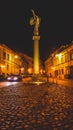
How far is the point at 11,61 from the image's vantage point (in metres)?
79.2

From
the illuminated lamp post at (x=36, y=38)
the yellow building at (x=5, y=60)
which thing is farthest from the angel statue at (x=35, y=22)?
the yellow building at (x=5, y=60)

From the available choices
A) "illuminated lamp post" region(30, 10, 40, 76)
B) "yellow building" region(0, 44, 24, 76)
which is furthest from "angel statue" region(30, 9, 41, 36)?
"yellow building" region(0, 44, 24, 76)

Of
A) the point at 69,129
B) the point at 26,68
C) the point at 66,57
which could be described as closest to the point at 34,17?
the point at 66,57

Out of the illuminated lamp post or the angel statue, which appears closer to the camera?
the illuminated lamp post

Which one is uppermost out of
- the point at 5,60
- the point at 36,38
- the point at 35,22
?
Answer: the point at 35,22

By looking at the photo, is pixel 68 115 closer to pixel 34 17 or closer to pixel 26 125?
pixel 26 125

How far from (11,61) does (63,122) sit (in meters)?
70.4

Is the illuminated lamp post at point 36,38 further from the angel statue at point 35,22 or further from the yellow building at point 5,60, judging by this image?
the yellow building at point 5,60

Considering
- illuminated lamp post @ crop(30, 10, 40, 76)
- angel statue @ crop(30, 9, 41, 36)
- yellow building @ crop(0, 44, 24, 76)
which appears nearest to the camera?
illuminated lamp post @ crop(30, 10, 40, 76)

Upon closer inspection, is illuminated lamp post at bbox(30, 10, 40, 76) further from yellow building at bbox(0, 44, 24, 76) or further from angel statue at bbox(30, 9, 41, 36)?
yellow building at bbox(0, 44, 24, 76)

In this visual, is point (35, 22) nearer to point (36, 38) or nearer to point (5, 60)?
point (36, 38)

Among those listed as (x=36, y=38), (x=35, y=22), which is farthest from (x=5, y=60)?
(x=36, y=38)

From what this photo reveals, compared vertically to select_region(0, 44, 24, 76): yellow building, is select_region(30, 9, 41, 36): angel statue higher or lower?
higher

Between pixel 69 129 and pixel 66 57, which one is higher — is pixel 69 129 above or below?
below
